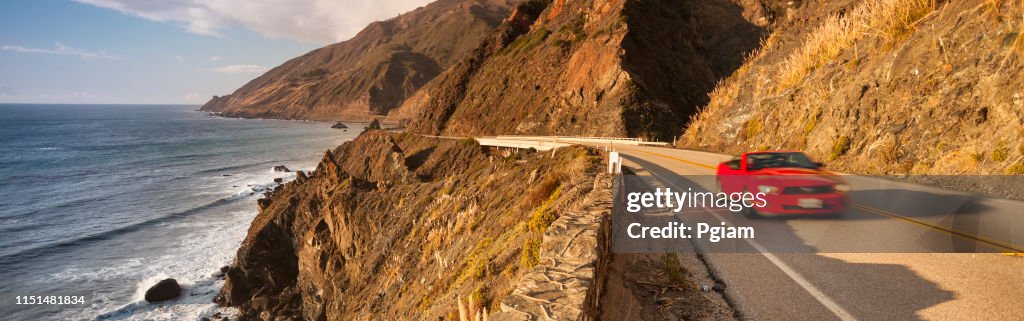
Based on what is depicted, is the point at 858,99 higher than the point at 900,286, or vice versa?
the point at 858,99

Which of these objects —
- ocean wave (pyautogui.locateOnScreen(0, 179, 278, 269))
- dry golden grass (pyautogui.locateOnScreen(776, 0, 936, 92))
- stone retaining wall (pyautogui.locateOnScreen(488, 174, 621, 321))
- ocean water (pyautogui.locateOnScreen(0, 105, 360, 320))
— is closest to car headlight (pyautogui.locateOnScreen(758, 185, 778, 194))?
stone retaining wall (pyautogui.locateOnScreen(488, 174, 621, 321))

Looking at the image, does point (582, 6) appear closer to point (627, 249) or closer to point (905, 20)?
point (905, 20)

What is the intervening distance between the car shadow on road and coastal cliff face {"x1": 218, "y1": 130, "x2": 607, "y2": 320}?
2.27 m

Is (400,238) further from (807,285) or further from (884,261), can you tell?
(884,261)

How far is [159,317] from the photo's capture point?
93.2ft

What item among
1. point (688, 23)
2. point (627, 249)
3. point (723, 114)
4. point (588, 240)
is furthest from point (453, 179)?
point (688, 23)

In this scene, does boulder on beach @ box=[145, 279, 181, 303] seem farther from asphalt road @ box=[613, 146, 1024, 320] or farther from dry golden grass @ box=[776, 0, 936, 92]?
dry golden grass @ box=[776, 0, 936, 92]

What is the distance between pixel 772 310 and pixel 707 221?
425cm

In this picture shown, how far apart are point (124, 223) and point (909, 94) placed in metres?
57.8

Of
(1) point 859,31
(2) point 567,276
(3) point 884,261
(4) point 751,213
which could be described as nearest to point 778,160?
(4) point 751,213

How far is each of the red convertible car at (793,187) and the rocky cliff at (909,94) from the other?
3372 mm

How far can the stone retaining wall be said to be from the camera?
373 centimetres

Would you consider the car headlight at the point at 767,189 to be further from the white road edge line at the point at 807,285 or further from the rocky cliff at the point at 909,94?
the rocky cliff at the point at 909,94

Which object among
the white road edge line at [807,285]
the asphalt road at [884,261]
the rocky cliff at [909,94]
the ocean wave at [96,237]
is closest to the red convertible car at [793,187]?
the asphalt road at [884,261]
